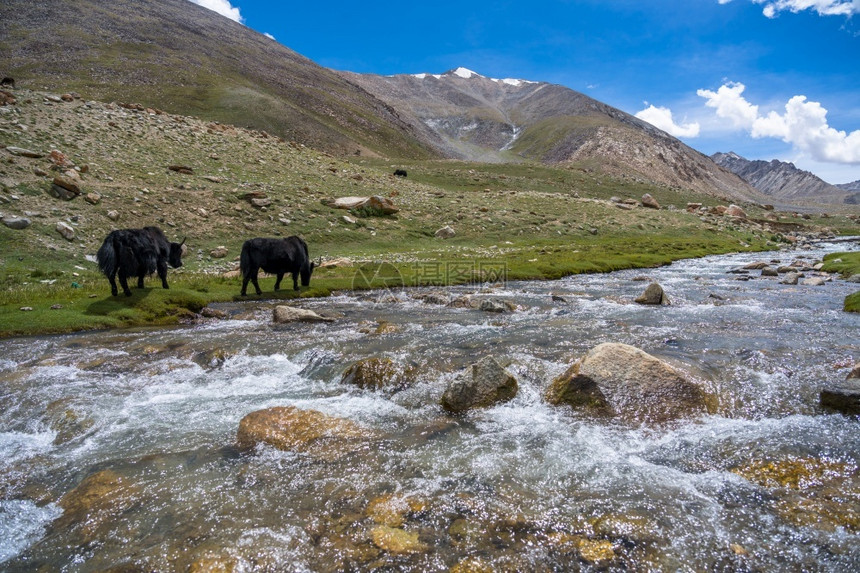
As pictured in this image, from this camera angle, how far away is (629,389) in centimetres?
811

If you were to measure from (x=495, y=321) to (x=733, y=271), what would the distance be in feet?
72.9

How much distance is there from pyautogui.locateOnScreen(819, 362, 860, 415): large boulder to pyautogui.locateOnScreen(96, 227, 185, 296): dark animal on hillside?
19.5 m

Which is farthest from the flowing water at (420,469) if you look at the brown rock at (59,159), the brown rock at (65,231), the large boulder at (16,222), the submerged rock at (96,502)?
the brown rock at (59,159)

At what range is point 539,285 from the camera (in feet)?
83.0

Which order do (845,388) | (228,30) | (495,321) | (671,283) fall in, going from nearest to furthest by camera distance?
(845,388), (495,321), (671,283), (228,30)

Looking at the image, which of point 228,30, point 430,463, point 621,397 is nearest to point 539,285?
point 621,397

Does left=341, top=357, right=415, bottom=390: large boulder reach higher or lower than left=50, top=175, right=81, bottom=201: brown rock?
lower

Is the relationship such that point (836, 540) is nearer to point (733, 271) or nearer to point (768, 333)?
point (768, 333)

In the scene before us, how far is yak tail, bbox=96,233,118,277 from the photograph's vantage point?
51.4 ft

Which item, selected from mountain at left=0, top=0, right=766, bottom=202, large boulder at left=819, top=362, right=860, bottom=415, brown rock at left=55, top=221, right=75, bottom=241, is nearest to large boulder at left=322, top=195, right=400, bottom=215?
brown rock at left=55, top=221, right=75, bottom=241

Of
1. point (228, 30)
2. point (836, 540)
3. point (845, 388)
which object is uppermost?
point (228, 30)

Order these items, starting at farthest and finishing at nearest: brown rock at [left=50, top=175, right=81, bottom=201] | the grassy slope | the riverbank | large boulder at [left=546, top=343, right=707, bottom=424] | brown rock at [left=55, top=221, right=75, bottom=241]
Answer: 1. brown rock at [left=50, top=175, right=81, bottom=201]
2. brown rock at [left=55, top=221, right=75, bottom=241]
3. the grassy slope
4. the riverbank
5. large boulder at [left=546, top=343, right=707, bottom=424]

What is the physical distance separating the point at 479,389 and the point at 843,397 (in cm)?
608

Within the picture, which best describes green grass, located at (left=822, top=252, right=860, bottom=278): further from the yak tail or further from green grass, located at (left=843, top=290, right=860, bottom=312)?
the yak tail
